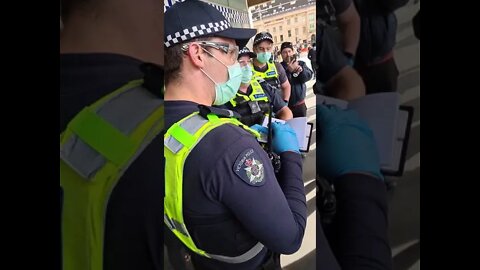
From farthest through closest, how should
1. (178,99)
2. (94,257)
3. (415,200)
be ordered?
(94,257) < (178,99) < (415,200)

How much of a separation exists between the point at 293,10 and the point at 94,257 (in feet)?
4.28

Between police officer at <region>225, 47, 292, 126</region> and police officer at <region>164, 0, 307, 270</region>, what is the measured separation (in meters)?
0.03

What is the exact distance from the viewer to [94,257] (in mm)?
1758

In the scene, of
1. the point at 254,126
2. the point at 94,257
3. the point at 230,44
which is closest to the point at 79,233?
the point at 94,257

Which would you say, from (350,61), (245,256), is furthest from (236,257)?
(350,61)

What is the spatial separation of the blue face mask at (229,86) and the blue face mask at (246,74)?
23mm

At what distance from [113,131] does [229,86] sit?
1.75 feet

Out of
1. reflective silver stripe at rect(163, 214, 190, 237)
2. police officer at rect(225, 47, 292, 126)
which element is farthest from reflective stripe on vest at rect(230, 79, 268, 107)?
reflective silver stripe at rect(163, 214, 190, 237)

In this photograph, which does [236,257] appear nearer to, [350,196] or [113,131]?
[350,196]

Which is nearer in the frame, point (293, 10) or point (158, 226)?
point (293, 10)

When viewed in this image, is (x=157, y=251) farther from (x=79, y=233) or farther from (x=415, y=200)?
(x=415, y=200)

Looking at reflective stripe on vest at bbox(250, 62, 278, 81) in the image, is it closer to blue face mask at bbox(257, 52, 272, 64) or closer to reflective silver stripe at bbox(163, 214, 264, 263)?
blue face mask at bbox(257, 52, 272, 64)

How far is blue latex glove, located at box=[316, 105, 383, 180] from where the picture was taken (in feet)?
4.62

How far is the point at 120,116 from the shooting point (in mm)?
1713
